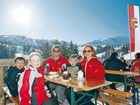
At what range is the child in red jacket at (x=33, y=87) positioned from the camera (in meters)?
2.79

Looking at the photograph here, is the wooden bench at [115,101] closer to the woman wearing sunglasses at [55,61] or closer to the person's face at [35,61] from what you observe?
the person's face at [35,61]

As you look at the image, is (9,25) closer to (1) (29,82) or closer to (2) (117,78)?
(2) (117,78)

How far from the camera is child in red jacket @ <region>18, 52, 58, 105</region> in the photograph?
2791mm

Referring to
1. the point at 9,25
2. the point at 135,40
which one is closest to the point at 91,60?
the point at 135,40

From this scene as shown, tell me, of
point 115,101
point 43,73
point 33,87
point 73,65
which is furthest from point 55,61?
point 33,87

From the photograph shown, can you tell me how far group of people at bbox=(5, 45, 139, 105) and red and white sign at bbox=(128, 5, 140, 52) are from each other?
138 inches

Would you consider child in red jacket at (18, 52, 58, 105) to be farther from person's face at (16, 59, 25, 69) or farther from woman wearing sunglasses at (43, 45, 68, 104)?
woman wearing sunglasses at (43, 45, 68, 104)

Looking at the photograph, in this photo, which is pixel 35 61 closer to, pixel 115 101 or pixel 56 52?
pixel 115 101

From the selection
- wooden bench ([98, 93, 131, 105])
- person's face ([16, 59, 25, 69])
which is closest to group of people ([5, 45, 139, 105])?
person's face ([16, 59, 25, 69])

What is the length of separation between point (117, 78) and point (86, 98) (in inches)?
79.5

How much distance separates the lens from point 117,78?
19.2 feet

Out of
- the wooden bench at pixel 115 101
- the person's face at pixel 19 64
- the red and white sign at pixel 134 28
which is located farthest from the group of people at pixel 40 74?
the red and white sign at pixel 134 28

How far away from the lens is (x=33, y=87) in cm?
285

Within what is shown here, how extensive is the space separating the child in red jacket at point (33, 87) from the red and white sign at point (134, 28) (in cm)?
651
